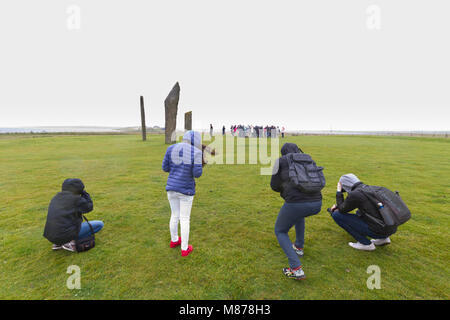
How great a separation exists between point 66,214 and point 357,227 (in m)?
5.35

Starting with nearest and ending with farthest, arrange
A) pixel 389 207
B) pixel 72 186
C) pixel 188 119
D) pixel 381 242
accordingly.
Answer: pixel 389 207, pixel 72 186, pixel 381 242, pixel 188 119

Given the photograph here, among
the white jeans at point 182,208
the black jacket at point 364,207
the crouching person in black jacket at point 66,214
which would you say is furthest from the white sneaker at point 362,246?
the crouching person in black jacket at point 66,214

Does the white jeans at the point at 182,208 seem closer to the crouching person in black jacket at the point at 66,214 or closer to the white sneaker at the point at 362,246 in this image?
the crouching person in black jacket at the point at 66,214

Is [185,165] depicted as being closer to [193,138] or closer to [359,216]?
[193,138]

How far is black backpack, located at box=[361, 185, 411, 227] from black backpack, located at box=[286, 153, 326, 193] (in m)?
1.08

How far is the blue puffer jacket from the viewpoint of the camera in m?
3.63

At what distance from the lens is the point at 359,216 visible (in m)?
4.10

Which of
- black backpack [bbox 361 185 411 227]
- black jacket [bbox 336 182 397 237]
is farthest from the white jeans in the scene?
black backpack [bbox 361 185 411 227]

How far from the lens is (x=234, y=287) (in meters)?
3.20

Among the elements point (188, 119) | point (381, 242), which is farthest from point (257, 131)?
point (381, 242)

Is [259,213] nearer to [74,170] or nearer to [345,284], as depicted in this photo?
[345,284]
